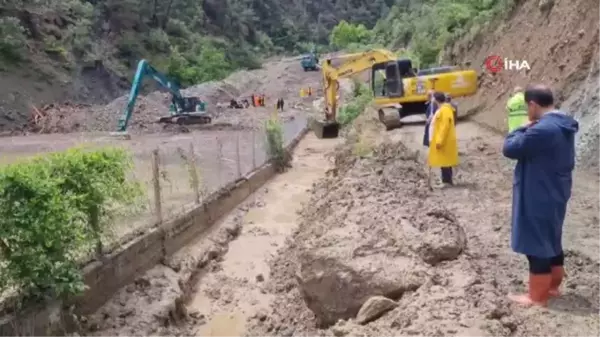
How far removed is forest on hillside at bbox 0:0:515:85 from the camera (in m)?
40.9

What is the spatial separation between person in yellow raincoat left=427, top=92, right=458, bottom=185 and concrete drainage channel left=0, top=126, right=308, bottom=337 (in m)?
3.96

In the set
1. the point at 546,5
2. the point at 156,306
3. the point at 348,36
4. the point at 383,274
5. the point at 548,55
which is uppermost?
the point at 348,36

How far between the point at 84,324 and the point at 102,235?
4.02 feet

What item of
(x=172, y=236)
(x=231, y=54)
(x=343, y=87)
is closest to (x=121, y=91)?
(x=343, y=87)

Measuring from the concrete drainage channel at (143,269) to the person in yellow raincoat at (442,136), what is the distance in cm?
396

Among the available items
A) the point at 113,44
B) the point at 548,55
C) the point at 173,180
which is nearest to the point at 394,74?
the point at 548,55

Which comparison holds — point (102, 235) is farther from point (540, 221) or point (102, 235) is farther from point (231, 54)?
point (231, 54)

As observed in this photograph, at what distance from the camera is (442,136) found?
1191 cm

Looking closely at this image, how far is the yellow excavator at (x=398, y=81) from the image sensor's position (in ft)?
81.5

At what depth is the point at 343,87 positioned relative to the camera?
53.0m

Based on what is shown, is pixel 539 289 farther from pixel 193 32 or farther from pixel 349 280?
pixel 193 32

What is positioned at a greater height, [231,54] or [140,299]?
[231,54]

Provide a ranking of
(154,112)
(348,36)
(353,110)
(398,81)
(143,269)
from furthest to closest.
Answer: (348,36) → (154,112) → (353,110) → (398,81) → (143,269)

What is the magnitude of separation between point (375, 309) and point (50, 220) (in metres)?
3.01
